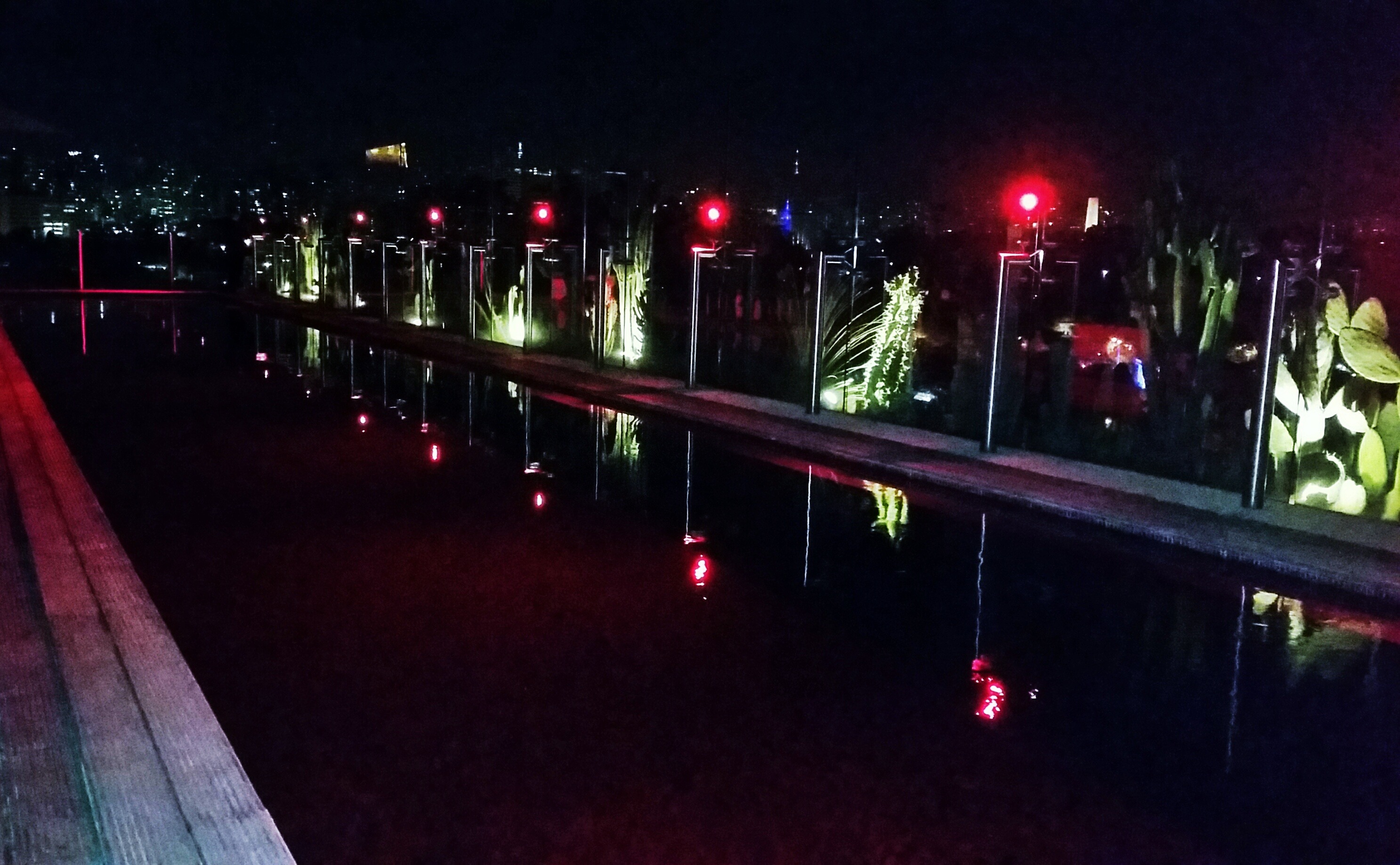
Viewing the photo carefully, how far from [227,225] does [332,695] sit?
191ft

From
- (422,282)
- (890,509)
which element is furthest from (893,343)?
(422,282)

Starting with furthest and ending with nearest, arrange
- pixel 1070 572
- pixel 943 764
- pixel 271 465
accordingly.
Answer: pixel 271 465
pixel 1070 572
pixel 943 764

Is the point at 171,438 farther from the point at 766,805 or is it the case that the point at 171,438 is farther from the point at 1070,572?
the point at 766,805

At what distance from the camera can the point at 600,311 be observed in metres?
22.3

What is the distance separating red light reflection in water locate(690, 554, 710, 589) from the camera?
8383mm

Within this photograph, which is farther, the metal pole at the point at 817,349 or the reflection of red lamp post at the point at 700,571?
the metal pole at the point at 817,349

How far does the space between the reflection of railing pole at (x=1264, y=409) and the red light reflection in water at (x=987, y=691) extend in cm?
501

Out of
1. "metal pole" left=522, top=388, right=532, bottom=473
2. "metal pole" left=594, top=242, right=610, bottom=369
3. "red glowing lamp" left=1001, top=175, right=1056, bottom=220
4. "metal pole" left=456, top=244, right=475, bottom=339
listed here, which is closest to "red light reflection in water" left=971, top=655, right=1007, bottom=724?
"metal pole" left=522, top=388, right=532, bottom=473

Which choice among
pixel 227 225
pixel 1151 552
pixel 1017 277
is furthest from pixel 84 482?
Result: pixel 227 225

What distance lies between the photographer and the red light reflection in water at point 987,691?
6102 mm

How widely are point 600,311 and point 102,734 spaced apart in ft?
57.1

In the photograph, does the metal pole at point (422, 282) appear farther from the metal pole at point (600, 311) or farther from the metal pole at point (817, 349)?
the metal pole at point (817, 349)

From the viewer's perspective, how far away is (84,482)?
10.9m

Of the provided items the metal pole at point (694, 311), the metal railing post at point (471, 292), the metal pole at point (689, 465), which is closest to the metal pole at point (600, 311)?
the metal pole at point (694, 311)
